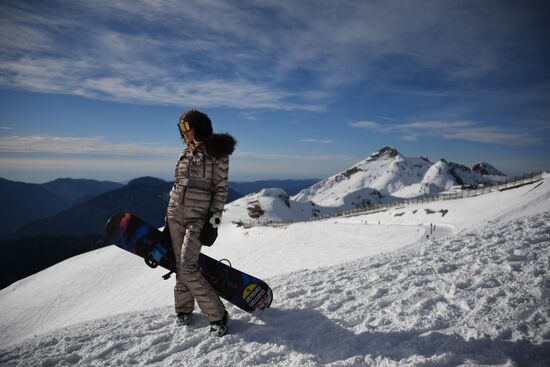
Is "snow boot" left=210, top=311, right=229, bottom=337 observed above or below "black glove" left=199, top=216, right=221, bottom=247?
below

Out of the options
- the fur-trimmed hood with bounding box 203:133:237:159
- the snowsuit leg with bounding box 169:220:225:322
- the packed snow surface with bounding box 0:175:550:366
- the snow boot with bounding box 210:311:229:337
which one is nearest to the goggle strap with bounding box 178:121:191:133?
the fur-trimmed hood with bounding box 203:133:237:159

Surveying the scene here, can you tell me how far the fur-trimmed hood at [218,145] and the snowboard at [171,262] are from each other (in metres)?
1.92

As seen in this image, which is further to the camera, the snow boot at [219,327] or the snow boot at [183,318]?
the snow boot at [183,318]

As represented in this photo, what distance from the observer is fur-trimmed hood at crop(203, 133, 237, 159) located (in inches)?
194

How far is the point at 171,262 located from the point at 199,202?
4.71 ft

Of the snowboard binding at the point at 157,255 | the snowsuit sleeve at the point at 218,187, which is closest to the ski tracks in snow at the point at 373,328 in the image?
the snowboard binding at the point at 157,255

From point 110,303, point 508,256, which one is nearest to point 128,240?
point 508,256

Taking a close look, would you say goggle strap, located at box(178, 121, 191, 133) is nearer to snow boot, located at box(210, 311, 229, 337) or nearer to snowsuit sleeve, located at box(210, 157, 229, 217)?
snowsuit sleeve, located at box(210, 157, 229, 217)

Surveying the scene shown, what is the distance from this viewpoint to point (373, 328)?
4434 mm

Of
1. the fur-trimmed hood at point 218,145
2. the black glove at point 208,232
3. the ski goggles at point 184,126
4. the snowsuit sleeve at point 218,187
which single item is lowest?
the black glove at point 208,232

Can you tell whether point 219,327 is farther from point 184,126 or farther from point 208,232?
point 184,126

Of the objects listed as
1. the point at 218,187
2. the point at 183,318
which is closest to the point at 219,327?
the point at 183,318

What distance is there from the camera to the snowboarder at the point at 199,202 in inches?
191

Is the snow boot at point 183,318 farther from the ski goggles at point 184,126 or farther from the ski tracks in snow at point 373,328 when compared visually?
the ski goggles at point 184,126
